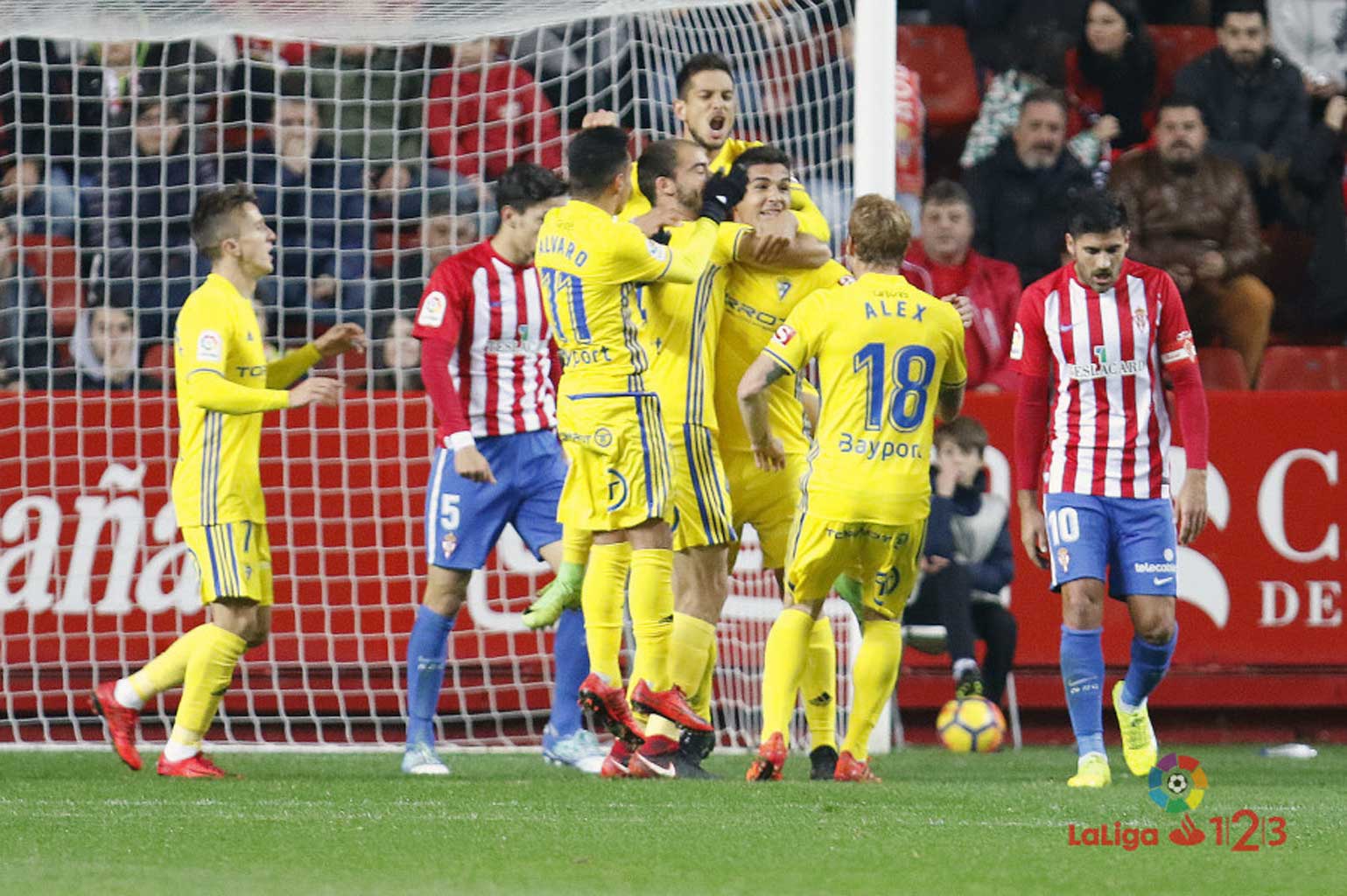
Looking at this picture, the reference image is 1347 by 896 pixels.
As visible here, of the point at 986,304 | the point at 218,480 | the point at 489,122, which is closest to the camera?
the point at 218,480

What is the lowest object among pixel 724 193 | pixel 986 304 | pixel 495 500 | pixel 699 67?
pixel 495 500

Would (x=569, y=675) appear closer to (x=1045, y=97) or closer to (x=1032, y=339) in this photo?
(x=1032, y=339)

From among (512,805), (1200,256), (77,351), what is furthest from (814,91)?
(512,805)

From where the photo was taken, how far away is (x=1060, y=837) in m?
5.26

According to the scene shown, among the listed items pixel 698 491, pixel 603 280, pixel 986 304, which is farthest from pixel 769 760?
pixel 986 304

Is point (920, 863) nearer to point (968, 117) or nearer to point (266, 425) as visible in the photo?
point (266, 425)

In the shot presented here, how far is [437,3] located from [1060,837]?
4.86 metres

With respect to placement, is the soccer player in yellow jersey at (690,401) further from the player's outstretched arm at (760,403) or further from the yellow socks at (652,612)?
the player's outstretched arm at (760,403)

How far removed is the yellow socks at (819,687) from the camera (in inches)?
281

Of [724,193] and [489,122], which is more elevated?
[489,122]

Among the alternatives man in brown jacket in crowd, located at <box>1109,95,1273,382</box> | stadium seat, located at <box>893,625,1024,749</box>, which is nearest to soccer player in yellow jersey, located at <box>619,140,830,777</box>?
stadium seat, located at <box>893,625,1024,749</box>

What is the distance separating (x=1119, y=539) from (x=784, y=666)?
46.2 inches

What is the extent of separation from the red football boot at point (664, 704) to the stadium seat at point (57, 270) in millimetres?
3799

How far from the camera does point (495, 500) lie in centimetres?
777
